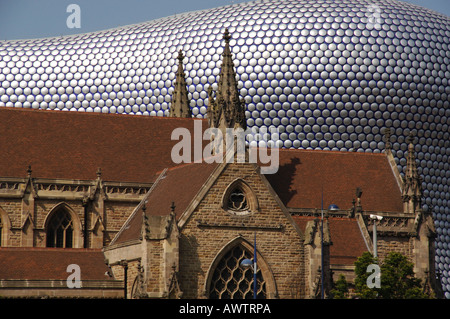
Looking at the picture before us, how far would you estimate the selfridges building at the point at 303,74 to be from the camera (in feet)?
319

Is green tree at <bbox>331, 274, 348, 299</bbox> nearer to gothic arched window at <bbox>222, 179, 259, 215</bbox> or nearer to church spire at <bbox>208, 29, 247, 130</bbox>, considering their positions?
gothic arched window at <bbox>222, 179, 259, 215</bbox>

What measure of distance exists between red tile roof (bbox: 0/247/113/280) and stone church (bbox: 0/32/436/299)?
2.9 inches

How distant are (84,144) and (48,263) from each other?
940cm

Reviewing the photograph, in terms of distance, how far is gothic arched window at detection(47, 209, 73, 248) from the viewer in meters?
56.9

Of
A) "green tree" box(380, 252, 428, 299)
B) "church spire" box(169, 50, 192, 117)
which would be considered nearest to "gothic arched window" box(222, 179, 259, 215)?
"green tree" box(380, 252, 428, 299)

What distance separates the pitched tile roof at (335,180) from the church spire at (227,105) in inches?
115

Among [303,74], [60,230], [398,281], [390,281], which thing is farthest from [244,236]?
[303,74]

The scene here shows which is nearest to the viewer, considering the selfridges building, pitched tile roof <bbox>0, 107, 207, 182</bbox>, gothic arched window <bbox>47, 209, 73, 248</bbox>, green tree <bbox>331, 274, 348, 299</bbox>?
green tree <bbox>331, 274, 348, 299</bbox>

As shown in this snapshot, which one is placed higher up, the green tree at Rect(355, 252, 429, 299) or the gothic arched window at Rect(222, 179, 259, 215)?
the gothic arched window at Rect(222, 179, 259, 215)

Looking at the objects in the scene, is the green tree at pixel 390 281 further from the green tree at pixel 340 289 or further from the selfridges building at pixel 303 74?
the selfridges building at pixel 303 74

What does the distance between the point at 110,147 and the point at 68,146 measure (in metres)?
2.05

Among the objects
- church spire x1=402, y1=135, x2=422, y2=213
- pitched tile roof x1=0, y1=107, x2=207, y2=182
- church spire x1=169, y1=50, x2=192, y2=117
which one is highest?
church spire x1=169, y1=50, x2=192, y2=117

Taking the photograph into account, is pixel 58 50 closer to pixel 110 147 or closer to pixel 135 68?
pixel 135 68

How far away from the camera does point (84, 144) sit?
5991 centimetres
